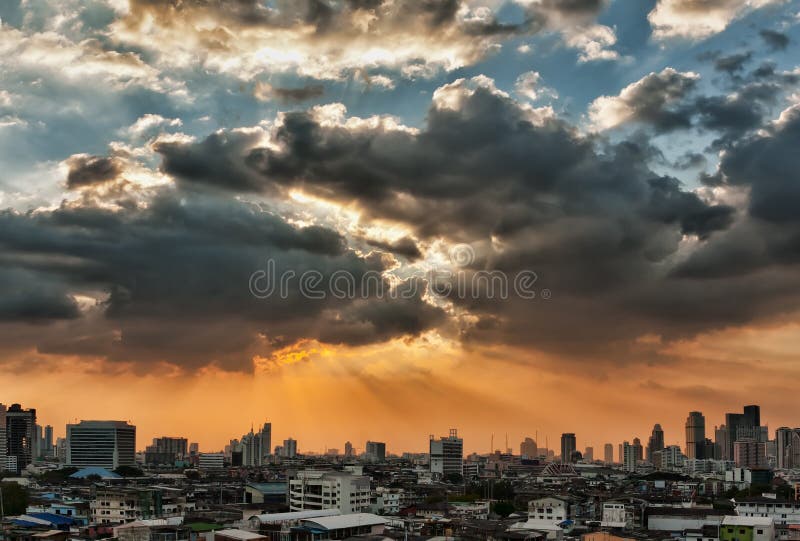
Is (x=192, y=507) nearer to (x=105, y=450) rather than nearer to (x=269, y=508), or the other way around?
(x=269, y=508)

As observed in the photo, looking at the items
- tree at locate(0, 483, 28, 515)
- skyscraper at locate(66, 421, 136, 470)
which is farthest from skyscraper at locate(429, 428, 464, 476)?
tree at locate(0, 483, 28, 515)

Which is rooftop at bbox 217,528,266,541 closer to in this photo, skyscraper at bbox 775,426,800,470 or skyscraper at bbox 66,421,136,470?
skyscraper at bbox 66,421,136,470

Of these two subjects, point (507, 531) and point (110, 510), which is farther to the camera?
point (110, 510)

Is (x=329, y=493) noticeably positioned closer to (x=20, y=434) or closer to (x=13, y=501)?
(x=13, y=501)

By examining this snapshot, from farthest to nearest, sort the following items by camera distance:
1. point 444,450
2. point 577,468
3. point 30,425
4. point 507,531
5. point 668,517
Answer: point 577,468
point 30,425
point 444,450
point 668,517
point 507,531

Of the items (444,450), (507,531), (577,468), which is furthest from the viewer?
(577,468)

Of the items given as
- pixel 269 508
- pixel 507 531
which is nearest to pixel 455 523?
pixel 507 531
